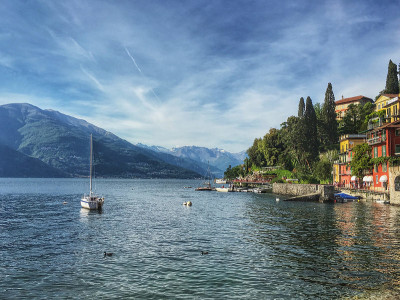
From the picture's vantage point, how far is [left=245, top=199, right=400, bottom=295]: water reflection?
22094 mm

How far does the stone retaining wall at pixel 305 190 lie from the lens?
3204 inches

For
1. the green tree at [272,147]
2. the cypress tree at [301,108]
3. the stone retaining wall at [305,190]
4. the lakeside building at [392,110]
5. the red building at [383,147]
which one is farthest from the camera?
the green tree at [272,147]

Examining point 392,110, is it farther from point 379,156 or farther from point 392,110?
point 379,156

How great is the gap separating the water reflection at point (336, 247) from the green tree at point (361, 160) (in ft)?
100

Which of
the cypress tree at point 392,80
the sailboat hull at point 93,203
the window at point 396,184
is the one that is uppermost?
the cypress tree at point 392,80

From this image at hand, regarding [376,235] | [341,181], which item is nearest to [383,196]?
[341,181]

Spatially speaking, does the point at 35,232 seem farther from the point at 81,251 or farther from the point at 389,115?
the point at 389,115

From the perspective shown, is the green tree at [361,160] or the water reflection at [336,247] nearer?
the water reflection at [336,247]

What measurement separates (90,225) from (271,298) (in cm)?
3390

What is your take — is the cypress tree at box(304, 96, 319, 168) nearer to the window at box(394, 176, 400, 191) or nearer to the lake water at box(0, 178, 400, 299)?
the window at box(394, 176, 400, 191)

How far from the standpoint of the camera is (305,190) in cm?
9681

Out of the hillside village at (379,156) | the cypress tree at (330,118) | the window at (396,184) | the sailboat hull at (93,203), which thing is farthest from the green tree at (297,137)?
the sailboat hull at (93,203)

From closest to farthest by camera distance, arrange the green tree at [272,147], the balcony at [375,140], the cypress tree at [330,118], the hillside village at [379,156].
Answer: the hillside village at [379,156] < the balcony at [375,140] < the cypress tree at [330,118] < the green tree at [272,147]

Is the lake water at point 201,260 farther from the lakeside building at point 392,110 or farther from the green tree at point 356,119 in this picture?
the green tree at point 356,119
